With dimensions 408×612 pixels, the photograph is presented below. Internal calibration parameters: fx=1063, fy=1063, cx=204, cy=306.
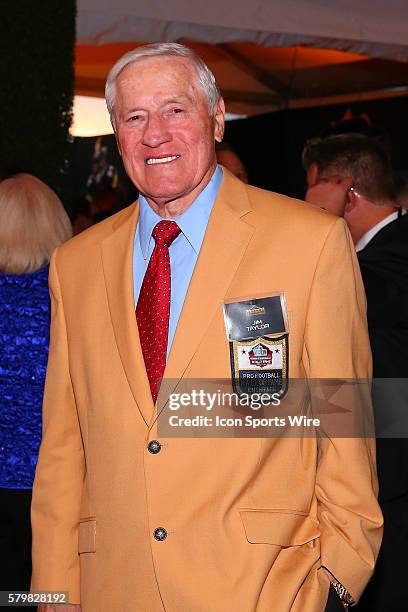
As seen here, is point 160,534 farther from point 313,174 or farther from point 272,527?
point 313,174

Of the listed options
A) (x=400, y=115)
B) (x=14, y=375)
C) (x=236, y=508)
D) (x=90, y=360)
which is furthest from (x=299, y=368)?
(x=400, y=115)

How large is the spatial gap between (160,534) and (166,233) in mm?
690

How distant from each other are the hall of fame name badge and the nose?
0.41 metres

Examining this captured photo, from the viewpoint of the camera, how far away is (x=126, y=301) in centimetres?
246

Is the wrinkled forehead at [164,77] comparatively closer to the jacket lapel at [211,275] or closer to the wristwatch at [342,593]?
the jacket lapel at [211,275]

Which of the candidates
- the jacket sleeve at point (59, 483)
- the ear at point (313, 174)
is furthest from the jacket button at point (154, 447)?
the ear at point (313, 174)

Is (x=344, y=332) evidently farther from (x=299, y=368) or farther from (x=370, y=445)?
(x=370, y=445)

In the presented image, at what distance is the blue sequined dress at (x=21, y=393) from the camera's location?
353 centimetres

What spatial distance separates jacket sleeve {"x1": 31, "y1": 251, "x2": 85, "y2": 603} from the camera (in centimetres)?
256

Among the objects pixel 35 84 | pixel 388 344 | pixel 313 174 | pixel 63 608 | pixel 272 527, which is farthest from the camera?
pixel 35 84

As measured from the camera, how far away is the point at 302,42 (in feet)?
20.9

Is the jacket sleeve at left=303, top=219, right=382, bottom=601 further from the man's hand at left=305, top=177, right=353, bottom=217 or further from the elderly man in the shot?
the man's hand at left=305, top=177, right=353, bottom=217

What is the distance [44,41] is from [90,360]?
248 centimetres

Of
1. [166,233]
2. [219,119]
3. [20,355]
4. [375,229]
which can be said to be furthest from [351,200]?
[166,233]
